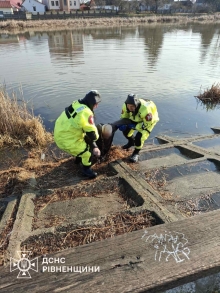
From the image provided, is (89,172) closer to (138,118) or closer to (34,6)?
(138,118)

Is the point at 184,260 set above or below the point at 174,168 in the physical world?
above

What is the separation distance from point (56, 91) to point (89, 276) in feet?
33.5

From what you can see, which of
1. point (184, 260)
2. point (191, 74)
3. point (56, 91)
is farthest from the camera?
point (191, 74)

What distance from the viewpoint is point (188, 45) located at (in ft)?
75.3

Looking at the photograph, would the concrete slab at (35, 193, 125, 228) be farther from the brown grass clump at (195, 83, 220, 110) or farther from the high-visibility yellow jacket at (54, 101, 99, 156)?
the brown grass clump at (195, 83, 220, 110)

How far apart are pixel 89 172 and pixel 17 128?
3.43 meters

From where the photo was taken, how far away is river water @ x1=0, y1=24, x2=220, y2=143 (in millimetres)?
9047

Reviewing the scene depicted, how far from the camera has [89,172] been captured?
4473 millimetres

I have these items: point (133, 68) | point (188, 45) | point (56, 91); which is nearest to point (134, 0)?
point (188, 45)

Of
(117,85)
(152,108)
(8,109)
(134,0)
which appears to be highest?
(134,0)

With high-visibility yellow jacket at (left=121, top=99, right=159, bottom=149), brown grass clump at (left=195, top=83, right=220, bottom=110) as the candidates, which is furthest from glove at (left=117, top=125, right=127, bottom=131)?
brown grass clump at (left=195, top=83, right=220, bottom=110)

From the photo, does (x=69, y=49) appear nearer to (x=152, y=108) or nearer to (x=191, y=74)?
(x=191, y=74)

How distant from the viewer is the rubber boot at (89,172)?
4453 mm

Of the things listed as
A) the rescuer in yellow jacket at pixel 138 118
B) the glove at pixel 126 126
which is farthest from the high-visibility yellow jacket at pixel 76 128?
the glove at pixel 126 126
